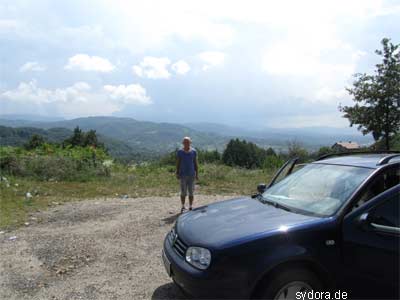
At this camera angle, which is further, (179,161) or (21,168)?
(21,168)

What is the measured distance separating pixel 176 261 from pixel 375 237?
5.81 feet

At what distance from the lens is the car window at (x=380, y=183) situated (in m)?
3.49

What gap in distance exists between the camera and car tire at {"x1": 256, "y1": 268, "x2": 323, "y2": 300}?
10.2ft

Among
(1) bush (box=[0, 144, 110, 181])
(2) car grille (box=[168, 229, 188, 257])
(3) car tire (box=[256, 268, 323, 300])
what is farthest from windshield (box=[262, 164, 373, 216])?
(1) bush (box=[0, 144, 110, 181])

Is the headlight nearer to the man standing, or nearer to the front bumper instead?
the front bumper

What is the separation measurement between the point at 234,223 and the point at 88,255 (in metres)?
3.08

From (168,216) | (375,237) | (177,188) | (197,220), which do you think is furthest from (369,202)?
(177,188)

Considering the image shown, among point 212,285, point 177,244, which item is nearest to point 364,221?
point 212,285

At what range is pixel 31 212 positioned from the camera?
28.6 ft

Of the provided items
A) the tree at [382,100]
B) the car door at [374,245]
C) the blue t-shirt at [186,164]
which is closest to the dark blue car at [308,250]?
the car door at [374,245]

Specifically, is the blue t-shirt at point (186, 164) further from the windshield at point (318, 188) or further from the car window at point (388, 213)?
the car window at point (388, 213)

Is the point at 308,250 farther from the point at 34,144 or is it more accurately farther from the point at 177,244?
the point at 34,144

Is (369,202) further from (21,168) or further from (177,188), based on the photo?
(21,168)

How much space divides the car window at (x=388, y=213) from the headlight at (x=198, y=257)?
1.46 m
